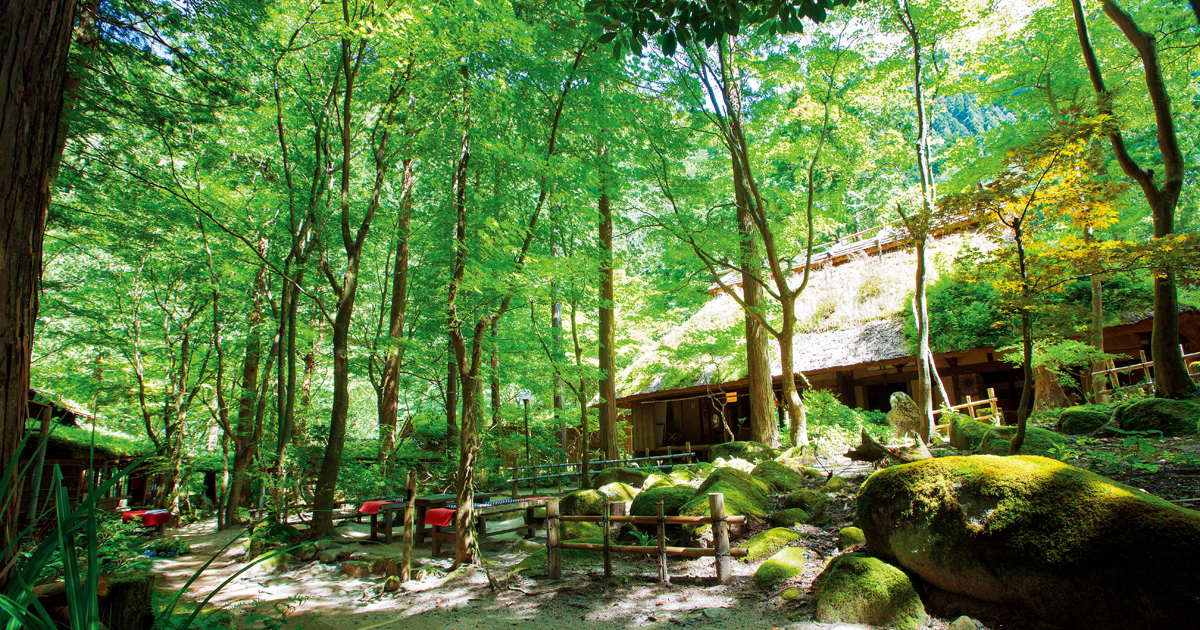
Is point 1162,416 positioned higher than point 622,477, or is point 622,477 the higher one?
point 1162,416

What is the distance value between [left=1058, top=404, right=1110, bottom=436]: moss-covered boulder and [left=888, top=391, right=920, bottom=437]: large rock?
2.42 m

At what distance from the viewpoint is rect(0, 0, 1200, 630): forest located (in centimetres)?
357

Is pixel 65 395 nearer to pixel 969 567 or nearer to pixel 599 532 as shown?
pixel 599 532

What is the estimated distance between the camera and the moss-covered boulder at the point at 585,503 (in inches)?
314

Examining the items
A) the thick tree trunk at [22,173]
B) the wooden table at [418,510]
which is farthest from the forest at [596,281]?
the wooden table at [418,510]

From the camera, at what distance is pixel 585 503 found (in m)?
8.05

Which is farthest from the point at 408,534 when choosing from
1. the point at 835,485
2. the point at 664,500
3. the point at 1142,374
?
the point at 1142,374

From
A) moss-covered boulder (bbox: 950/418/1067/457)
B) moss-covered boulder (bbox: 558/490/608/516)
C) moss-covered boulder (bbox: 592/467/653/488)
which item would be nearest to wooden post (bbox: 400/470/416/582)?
moss-covered boulder (bbox: 558/490/608/516)

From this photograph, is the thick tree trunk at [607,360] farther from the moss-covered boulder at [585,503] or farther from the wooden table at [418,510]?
the wooden table at [418,510]

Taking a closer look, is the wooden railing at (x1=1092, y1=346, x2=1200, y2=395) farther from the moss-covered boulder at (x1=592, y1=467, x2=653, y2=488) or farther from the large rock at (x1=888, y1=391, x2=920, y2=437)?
the moss-covered boulder at (x1=592, y1=467, x2=653, y2=488)

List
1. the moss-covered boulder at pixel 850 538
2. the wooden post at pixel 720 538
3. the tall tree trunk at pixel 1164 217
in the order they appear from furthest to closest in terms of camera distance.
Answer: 1. the tall tree trunk at pixel 1164 217
2. the wooden post at pixel 720 538
3. the moss-covered boulder at pixel 850 538

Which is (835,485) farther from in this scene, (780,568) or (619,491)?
(619,491)

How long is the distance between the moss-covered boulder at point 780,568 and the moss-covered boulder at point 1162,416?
4973 mm

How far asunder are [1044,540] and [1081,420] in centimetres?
639
